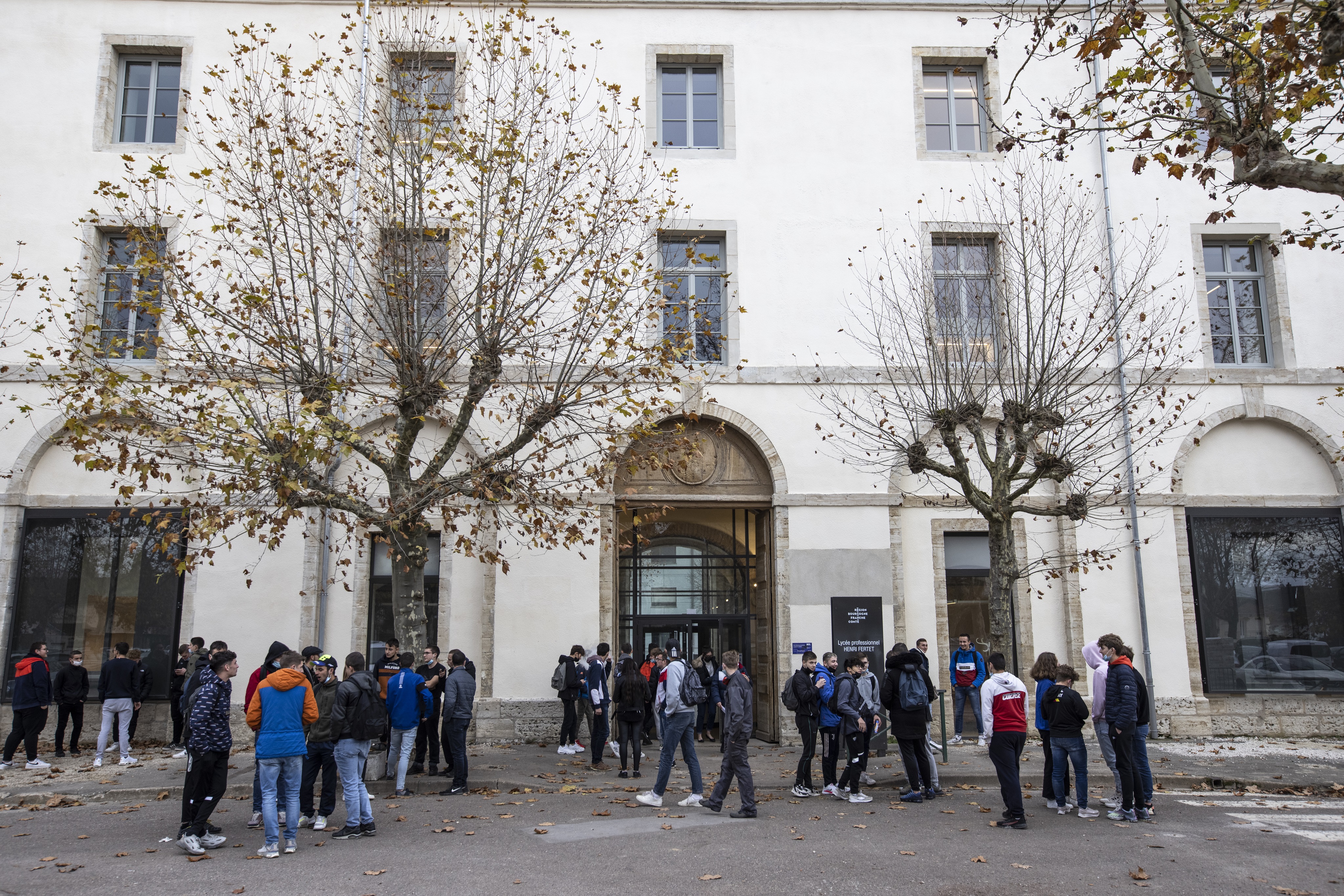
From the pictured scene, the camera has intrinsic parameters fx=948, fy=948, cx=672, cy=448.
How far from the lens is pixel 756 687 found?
16.8 metres

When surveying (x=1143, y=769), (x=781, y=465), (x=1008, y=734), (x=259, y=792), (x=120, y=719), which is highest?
(x=781, y=465)

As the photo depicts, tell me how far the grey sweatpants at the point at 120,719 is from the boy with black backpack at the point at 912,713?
33.6ft

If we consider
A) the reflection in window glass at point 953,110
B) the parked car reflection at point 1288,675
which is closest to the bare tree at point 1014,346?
the reflection in window glass at point 953,110

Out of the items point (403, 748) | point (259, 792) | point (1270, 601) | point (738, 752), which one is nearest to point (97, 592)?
point (403, 748)

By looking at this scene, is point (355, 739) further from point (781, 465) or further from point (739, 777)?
point (781, 465)

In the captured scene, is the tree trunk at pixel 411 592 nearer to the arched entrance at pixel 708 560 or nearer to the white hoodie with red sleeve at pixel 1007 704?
the arched entrance at pixel 708 560

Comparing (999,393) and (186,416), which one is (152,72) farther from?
(999,393)

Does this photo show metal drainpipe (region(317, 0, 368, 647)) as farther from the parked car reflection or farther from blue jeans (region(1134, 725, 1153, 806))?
the parked car reflection

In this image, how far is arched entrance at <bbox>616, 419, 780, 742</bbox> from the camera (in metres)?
16.1

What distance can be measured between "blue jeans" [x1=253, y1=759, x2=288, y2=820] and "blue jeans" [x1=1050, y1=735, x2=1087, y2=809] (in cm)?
731

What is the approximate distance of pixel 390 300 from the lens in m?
12.0

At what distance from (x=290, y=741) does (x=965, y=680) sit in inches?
405

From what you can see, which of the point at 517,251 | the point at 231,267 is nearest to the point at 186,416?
the point at 231,267

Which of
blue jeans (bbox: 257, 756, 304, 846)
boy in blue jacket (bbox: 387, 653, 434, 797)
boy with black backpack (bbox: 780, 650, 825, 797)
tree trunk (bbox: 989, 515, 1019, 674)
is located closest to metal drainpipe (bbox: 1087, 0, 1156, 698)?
tree trunk (bbox: 989, 515, 1019, 674)
